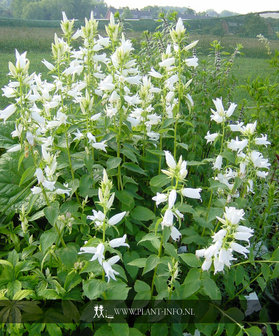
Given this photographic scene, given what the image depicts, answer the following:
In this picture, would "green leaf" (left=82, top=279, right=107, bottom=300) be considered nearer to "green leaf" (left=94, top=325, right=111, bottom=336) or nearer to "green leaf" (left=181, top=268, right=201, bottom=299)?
"green leaf" (left=94, top=325, right=111, bottom=336)

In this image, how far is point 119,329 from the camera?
1.65 metres

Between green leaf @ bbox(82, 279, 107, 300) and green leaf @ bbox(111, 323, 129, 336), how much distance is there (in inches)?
9.3

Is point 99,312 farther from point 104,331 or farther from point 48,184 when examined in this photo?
point 48,184

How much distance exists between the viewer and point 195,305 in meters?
1.91

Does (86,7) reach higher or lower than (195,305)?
higher

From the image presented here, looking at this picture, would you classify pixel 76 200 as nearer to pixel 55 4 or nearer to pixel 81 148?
pixel 81 148

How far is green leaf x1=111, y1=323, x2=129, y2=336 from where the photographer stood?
1.64 m

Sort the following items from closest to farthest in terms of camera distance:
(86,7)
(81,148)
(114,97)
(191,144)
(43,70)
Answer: (114,97)
(81,148)
(191,144)
(43,70)
(86,7)

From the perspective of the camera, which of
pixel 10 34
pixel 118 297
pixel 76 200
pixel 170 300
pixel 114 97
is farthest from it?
pixel 10 34

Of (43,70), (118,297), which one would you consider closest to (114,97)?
(118,297)

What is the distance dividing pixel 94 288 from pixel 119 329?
271 millimetres

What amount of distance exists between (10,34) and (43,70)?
5.89 m

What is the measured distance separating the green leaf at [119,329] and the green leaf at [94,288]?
24 centimetres

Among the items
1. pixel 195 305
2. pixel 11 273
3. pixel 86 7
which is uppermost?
pixel 86 7
